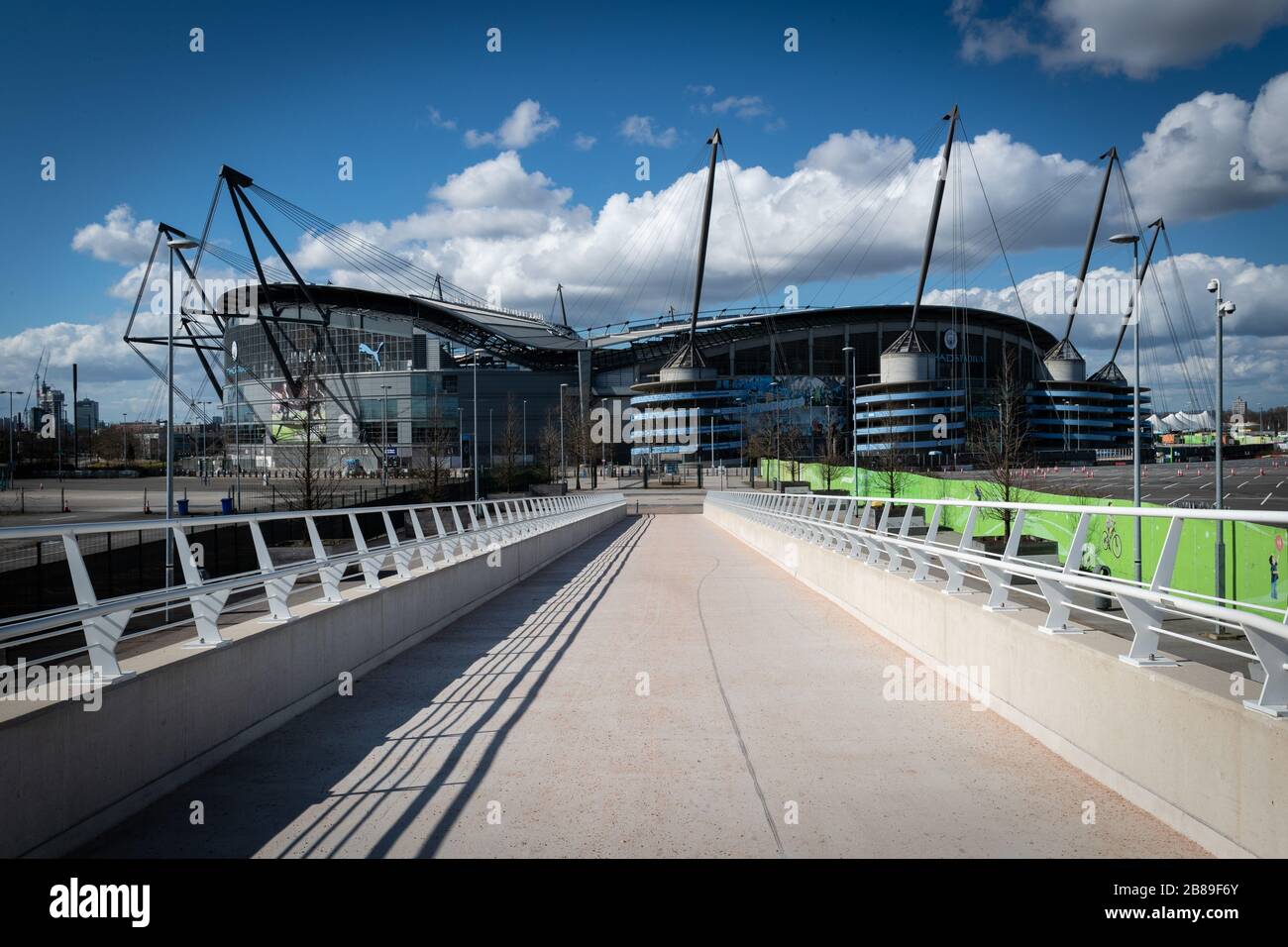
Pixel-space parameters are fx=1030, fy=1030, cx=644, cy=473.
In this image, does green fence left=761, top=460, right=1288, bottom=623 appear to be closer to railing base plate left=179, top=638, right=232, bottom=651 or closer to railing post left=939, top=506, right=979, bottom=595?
railing post left=939, top=506, right=979, bottom=595

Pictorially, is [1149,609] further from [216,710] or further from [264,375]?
[264,375]

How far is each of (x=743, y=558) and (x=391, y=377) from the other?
350 ft

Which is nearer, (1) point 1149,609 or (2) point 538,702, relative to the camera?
(1) point 1149,609

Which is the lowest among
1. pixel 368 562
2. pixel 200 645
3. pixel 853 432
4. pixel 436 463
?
pixel 200 645

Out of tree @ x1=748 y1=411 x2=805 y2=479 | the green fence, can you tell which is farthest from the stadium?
the green fence

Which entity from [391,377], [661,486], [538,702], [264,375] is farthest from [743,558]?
[264,375]

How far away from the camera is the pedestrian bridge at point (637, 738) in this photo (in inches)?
218

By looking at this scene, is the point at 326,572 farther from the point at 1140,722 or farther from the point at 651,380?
the point at 651,380

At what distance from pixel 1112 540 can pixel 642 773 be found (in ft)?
70.1

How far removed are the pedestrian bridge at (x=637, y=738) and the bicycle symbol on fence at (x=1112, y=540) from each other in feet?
46.9

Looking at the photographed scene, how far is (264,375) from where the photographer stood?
138 m

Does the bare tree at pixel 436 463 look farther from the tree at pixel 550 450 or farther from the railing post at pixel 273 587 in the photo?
the railing post at pixel 273 587

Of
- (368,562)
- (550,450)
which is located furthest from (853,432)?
(368,562)

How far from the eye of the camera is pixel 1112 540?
25.2 metres
